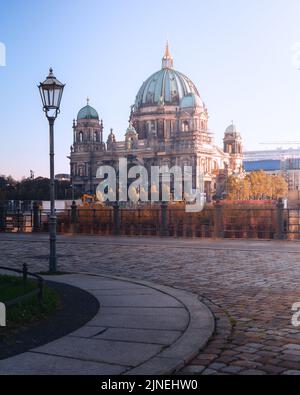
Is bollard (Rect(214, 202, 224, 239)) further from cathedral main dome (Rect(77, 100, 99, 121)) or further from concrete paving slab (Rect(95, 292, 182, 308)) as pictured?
cathedral main dome (Rect(77, 100, 99, 121))

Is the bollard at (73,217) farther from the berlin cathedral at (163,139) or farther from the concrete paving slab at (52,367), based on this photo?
the berlin cathedral at (163,139)

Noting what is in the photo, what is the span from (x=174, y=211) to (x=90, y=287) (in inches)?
870

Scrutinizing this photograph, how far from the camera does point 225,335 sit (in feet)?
23.7

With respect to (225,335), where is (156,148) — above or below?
above

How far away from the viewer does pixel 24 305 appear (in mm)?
8078

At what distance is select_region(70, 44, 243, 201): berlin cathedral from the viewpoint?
120250mm

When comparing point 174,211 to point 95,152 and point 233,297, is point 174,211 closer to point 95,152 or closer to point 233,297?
point 233,297

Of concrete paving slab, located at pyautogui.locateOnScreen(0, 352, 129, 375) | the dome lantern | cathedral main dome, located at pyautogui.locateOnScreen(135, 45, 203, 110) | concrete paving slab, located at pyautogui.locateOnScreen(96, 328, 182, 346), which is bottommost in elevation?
concrete paving slab, located at pyautogui.locateOnScreen(96, 328, 182, 346)

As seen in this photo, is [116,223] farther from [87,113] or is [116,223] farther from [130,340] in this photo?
[87,113]

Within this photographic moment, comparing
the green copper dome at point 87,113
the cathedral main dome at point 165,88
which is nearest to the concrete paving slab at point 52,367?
the cathedral main dome at point 165,88

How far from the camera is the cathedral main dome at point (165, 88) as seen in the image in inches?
5192

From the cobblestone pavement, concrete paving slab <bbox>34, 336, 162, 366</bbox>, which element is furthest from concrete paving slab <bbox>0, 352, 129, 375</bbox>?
the cobblestone pavement

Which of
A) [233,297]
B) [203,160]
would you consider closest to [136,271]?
[233,297]

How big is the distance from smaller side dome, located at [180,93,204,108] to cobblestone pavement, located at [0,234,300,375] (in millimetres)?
100320
